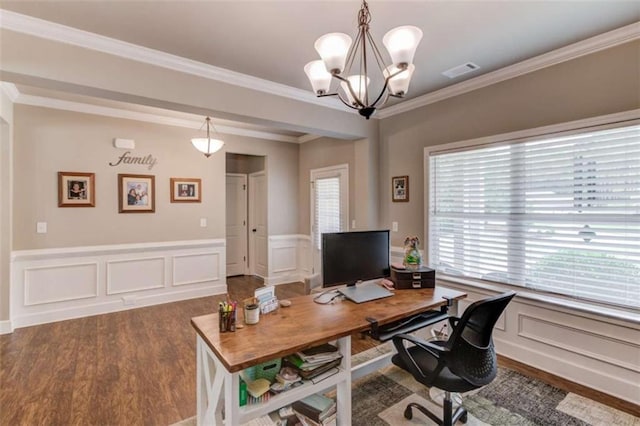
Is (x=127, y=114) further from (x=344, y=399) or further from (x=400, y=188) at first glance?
(x=344, y=399)

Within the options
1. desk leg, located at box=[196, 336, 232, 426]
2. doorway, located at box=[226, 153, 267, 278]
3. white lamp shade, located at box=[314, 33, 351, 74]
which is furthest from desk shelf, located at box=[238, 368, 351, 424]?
doorway, located at box=[226, 153, 267, 278]

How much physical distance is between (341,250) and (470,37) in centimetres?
193

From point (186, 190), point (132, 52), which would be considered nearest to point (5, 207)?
point (186, 190)

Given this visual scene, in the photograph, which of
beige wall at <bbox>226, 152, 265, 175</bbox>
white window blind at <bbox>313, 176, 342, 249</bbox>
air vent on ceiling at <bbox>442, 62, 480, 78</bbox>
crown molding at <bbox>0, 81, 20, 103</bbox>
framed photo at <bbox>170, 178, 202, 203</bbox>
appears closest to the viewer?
air vent on ceiling at <bbox>442, 62, 480, 78</bbox>

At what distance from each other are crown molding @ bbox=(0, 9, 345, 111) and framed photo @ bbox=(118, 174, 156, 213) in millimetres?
2296

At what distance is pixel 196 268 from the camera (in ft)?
16.0

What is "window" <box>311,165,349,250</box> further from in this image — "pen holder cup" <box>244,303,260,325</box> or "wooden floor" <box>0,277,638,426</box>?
"pen holder cup" <box>244,303,260,325</box>

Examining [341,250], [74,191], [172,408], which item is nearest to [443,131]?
[341,250]

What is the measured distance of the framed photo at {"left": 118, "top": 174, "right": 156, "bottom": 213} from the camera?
14.1ft

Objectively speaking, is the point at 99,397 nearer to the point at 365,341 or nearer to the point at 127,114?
the point at 365,341

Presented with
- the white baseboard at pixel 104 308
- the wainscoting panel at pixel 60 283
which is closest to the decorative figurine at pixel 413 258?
the white baseboard at pixel 104 308

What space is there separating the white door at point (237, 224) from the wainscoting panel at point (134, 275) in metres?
1.83

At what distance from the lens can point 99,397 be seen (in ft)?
7.63

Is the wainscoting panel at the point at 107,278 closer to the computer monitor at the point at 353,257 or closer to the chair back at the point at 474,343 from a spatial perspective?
the computer monitor at the point at 353,257
